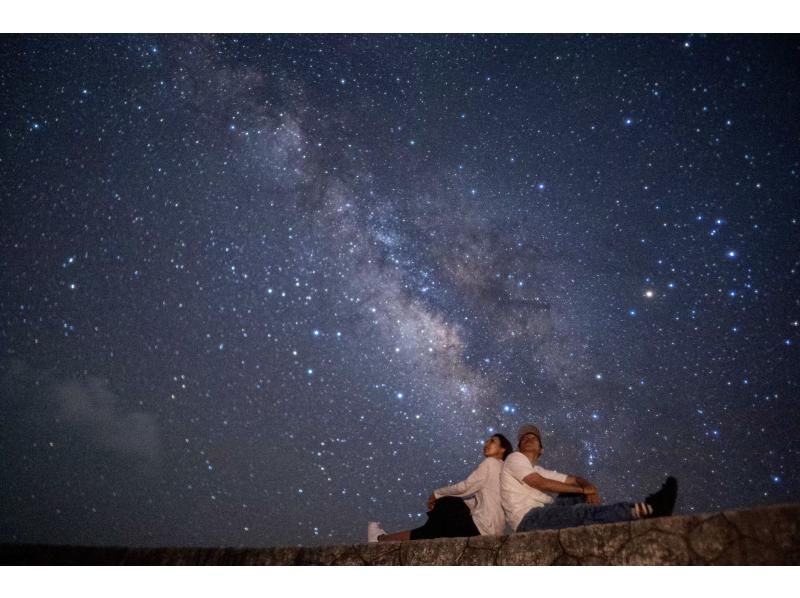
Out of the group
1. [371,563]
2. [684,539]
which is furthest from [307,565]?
[684,539]

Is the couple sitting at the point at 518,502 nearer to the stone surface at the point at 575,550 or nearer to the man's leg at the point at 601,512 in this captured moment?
the man's leg at the point at 601,512

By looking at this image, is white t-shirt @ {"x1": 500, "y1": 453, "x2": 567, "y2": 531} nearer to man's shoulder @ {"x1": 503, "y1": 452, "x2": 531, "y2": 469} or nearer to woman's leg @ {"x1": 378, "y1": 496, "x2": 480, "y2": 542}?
man's shoulder @ {"x1": 503, "y1": 452, "x2": 531, "y2": 469}

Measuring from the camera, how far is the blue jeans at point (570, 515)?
314 cm

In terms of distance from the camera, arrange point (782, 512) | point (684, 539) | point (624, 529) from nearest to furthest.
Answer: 1. point (782, 512)
2. point (684, 539)
3. point (624, 529)

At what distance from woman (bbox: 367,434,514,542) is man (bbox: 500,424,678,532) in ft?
0.79

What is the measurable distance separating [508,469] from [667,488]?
1.27m

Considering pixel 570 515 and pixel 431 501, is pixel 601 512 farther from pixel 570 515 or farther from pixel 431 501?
pixel 431 501

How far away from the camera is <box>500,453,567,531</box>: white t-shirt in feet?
12.4

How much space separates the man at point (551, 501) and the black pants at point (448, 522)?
38 centimetres

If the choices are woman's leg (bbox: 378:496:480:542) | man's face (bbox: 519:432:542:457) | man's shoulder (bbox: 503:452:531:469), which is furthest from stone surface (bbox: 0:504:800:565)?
man's face (bbox: 519:432:542:457)

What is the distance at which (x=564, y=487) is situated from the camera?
369 cm

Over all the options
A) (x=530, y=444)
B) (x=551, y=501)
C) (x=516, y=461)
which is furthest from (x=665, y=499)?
(x=530, y=444)

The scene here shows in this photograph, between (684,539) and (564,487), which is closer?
(684,539)

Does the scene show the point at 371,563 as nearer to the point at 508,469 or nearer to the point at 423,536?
the point at 423,536
